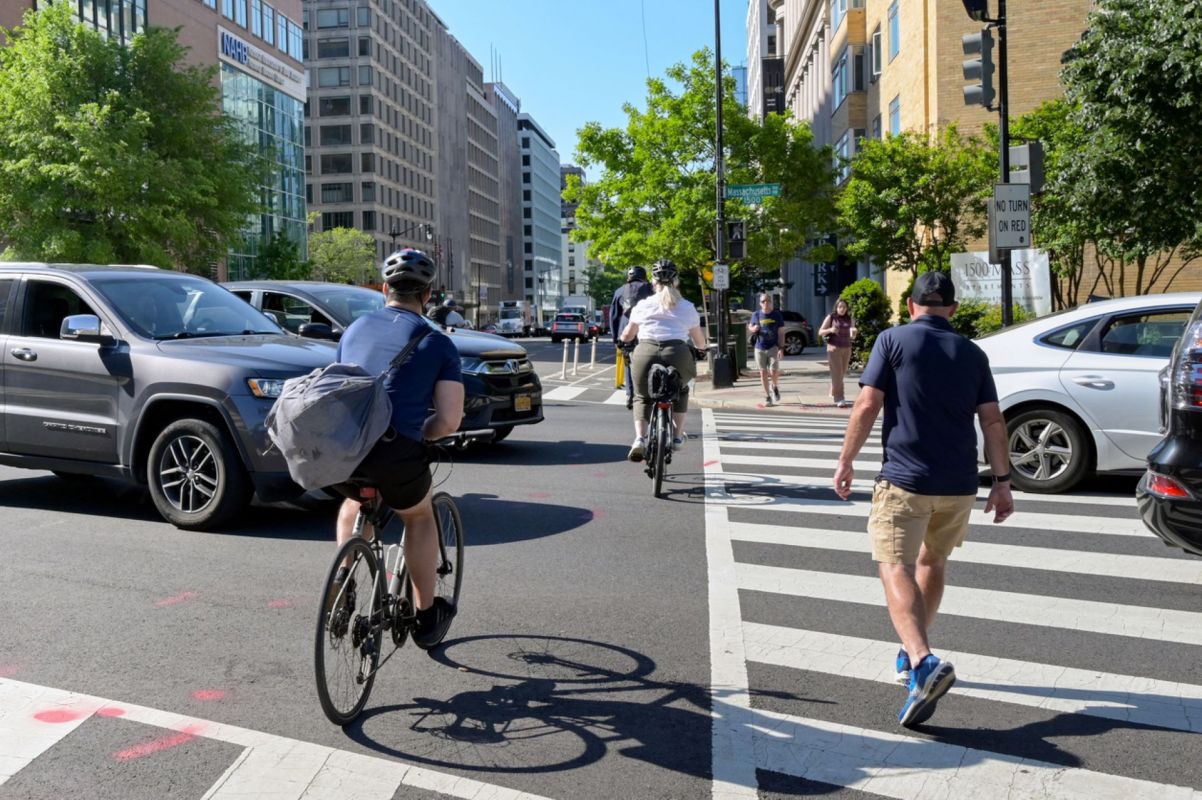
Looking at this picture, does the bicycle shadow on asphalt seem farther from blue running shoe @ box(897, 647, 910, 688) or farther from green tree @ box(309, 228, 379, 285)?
green tree @ box(309, 228, 379, 285)

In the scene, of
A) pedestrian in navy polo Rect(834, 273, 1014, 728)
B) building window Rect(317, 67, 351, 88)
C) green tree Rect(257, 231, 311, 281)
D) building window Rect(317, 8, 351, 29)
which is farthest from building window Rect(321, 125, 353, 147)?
pedestrian in navy polo Rect(834, 273, 1014, 728)

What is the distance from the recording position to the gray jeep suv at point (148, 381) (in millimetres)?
8016

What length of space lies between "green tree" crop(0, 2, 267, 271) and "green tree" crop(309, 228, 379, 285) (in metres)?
52.1

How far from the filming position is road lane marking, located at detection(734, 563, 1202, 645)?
5766 millimetres

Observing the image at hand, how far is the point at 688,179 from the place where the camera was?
3494 cm

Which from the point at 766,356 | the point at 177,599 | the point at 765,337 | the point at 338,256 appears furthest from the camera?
the point at 338,256

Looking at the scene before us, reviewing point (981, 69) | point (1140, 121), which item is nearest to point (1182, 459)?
point (981, 69)

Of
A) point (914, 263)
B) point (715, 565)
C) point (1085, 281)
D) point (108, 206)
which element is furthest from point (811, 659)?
point (108, 206)

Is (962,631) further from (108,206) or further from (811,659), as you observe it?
(108,206)

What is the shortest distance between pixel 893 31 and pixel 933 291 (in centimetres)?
3580

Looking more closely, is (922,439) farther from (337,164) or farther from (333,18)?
(333,18)

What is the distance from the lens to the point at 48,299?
29.6 ft

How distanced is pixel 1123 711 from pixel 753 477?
6448 mm

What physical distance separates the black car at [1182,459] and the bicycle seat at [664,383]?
15.7 feet
